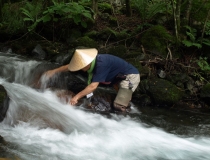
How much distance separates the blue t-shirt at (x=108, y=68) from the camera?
5.24 m

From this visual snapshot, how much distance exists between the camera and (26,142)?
406 cm

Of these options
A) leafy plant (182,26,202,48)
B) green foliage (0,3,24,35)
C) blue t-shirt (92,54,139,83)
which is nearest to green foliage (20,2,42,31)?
green foliage (0,3,24,35)

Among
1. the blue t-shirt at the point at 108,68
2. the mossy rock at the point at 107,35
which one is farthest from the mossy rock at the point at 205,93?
the mossy rock at the point at 107,35

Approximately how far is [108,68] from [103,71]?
213 millimetres

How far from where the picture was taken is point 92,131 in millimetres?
5148

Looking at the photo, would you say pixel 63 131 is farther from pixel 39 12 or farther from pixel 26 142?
pixel 39 12

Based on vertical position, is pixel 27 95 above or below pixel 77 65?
below

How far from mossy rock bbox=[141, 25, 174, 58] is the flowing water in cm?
232

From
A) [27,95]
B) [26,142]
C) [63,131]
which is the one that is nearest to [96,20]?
[27,95]

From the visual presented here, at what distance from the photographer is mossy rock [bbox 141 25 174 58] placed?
842cm

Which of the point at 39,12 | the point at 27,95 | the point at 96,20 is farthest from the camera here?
the point at 96,20

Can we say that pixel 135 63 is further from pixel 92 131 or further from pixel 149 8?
pixel 92 131

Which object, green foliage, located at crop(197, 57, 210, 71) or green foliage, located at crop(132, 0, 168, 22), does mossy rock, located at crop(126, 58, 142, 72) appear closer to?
green foliage, located at crop(197, 57, 210, 71)

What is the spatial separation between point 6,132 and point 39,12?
619cm
